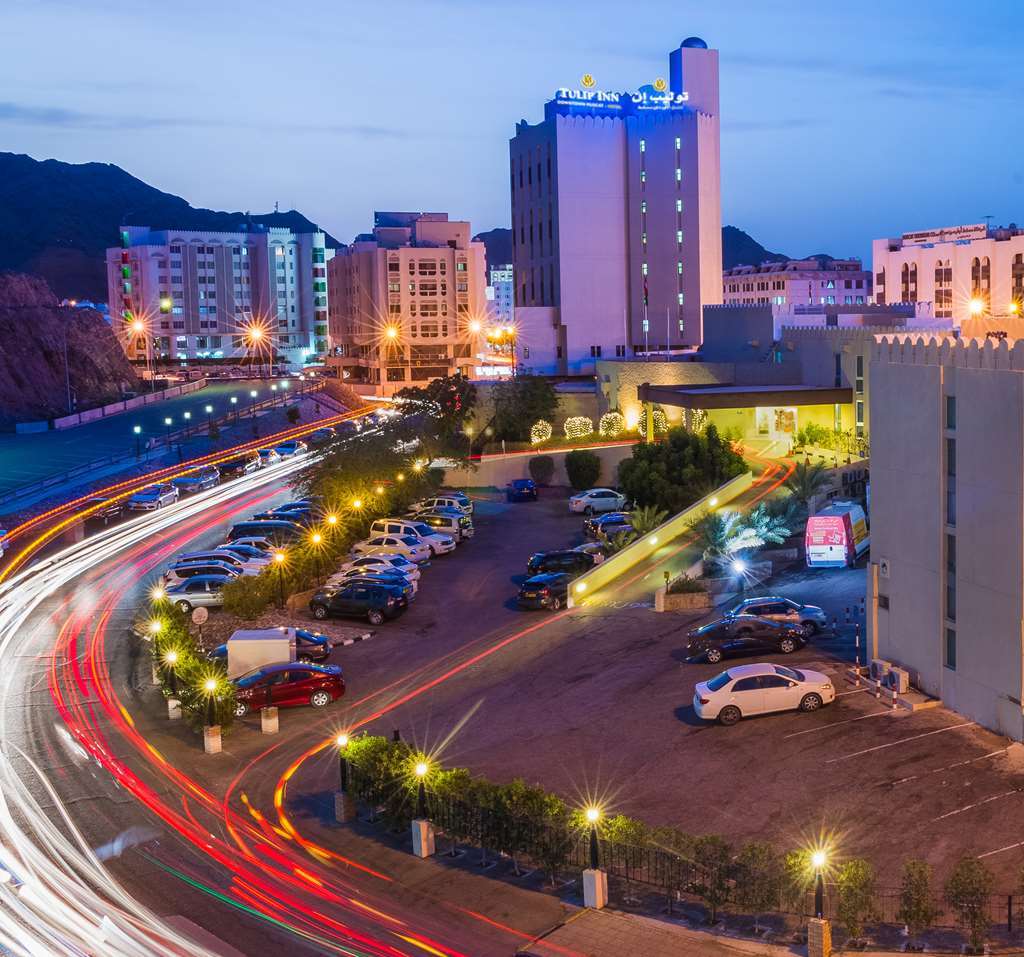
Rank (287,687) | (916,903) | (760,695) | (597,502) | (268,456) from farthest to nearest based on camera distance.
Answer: (268,456) → (597,502) → (287,687) → (760,695) → (916,903)

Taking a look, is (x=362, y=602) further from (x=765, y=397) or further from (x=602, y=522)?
(x=765, y=397)

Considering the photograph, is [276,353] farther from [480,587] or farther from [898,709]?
[898,709]

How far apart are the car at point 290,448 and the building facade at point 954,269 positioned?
209 ft

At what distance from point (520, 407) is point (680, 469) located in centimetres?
2050

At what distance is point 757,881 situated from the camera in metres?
17.3

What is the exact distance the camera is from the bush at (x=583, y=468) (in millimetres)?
→ 61812

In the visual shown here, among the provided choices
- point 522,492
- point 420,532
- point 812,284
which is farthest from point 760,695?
point 812,284

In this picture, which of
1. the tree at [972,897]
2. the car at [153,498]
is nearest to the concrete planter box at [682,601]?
the tree at [972,897]

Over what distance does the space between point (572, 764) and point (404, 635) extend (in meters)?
13.1

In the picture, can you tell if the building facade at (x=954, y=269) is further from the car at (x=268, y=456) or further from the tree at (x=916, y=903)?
the tree at (x=916, y=903)

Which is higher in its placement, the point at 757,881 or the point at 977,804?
the point at 757,881

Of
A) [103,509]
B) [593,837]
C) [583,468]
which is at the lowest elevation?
[593,837]

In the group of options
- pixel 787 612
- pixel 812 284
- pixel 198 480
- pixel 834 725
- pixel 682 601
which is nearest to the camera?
pixel 834 725

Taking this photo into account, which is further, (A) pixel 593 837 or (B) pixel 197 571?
(B) pixel 197 571
